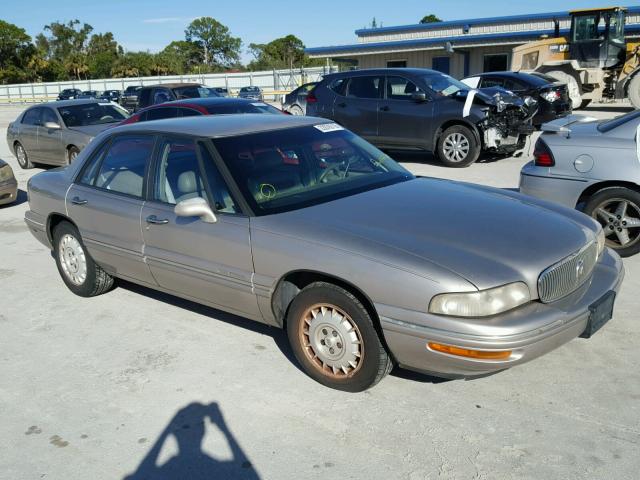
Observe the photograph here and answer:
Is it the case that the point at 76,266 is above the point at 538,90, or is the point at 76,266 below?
below

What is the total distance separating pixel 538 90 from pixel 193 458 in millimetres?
14742

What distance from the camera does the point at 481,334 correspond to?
3129mm

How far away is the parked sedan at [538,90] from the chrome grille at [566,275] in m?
12.5

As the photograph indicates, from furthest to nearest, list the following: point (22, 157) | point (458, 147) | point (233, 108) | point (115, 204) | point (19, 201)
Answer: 1. point (22, 157)
2. point (458, 147)
3. point (19, 201)
4. point (233, 108)
5. point (115, 204)

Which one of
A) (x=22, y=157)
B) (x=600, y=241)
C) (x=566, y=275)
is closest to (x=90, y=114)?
(x=22, y=157)

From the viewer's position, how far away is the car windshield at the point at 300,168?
13.7ft

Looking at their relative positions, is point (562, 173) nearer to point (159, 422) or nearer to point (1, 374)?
point (159, 422)

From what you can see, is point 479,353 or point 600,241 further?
point 600,241

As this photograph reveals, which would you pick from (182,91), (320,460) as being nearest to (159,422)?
(320,460)

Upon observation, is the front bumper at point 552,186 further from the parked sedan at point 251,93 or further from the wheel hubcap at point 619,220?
the parked sedan at point 251,93

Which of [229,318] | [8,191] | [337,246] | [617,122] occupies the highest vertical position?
[617,122]

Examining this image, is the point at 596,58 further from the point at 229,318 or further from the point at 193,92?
the point at 229,318

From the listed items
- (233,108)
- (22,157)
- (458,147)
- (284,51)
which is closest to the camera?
(233,108)

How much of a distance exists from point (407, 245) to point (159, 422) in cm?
172
